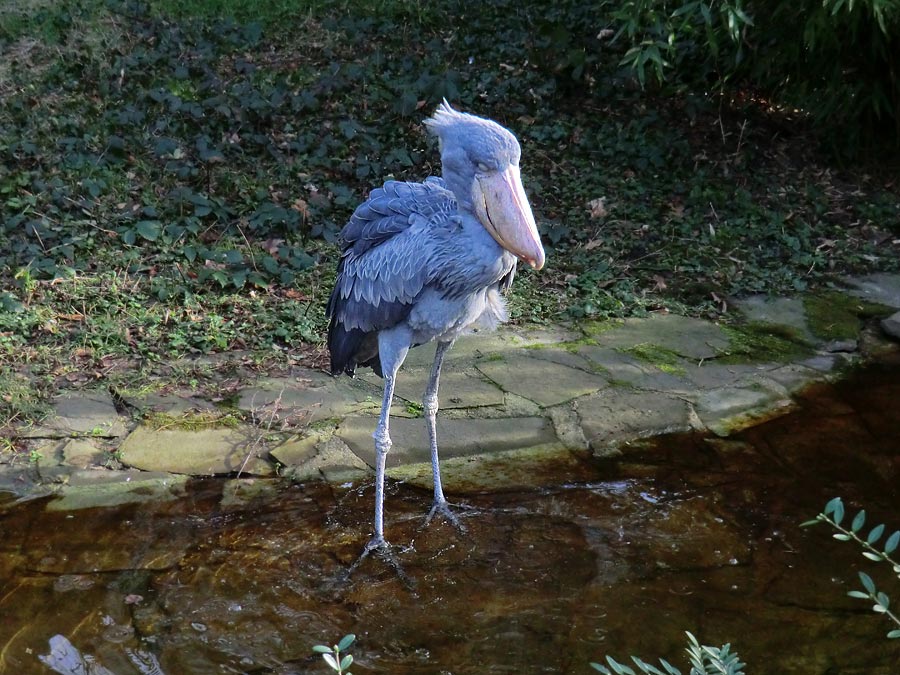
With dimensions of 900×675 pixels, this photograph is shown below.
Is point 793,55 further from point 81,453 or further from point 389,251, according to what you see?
point 81,453

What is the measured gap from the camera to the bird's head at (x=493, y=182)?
3152 millimetres

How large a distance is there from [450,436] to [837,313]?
245 centimetres

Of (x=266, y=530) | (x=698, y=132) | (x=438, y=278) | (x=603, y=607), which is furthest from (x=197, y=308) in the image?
(x=698, y=132)

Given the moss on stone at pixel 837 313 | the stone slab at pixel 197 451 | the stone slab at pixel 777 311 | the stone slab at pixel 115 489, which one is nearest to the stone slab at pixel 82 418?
the stone slab at pixel 197 451

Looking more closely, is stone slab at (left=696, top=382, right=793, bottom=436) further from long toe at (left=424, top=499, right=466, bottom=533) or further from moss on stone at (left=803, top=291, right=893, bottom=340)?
long toe at (left=424, top=499, right=466, bottom=533)

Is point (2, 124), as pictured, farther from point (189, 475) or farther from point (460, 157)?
point (460, 157)

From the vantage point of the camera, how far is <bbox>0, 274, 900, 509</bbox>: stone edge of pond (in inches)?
156

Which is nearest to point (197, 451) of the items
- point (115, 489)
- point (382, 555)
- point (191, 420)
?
point (191, 420)

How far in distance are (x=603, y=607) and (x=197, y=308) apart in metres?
2.83

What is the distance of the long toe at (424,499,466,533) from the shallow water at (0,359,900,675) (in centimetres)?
4

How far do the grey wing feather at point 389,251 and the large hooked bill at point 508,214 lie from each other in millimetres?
189

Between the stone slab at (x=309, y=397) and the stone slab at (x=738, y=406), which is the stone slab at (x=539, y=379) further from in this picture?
the stone slab at (x=309, y=397)

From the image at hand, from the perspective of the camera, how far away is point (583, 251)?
6035 millimetres

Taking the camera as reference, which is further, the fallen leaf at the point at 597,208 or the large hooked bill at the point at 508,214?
the fallen leaf at the point at 597,208
